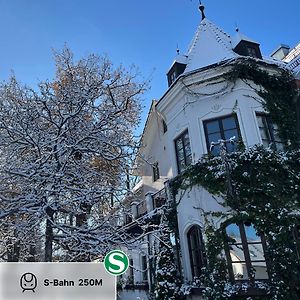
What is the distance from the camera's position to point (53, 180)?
740cm

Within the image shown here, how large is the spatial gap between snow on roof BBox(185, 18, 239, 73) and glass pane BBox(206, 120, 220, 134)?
2.67 m

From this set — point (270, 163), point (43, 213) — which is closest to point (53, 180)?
point (43, 213)

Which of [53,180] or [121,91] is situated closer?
[53,180]

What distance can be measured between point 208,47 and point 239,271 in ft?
31.0

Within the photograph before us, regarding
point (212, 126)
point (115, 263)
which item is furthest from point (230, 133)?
point (115, 263)

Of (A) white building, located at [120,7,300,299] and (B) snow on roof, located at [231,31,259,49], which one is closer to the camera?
(A) white building, located at [120,7,300,299]

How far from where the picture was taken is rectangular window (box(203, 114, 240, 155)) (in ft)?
39.2

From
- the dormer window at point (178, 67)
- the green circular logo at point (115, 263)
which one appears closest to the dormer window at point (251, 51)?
the dormer window at point (178, 67)

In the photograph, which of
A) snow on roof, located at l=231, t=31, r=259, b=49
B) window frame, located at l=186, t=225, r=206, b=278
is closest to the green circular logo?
window frame, located at l=186, t=225, r=206, b=278

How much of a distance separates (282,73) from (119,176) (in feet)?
25.7

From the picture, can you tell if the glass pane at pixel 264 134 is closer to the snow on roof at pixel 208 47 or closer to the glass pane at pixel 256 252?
the snow on roof at pixel 208 47

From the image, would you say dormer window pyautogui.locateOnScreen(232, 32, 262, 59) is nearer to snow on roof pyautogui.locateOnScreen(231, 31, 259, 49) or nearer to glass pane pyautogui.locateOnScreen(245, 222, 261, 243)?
snow on roof pyautogui.locateOnScreen(231, 31, 259, 49)

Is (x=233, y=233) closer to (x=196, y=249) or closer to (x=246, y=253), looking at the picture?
(x=246, y=253)

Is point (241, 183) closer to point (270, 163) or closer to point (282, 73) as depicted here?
point (270, 163)
